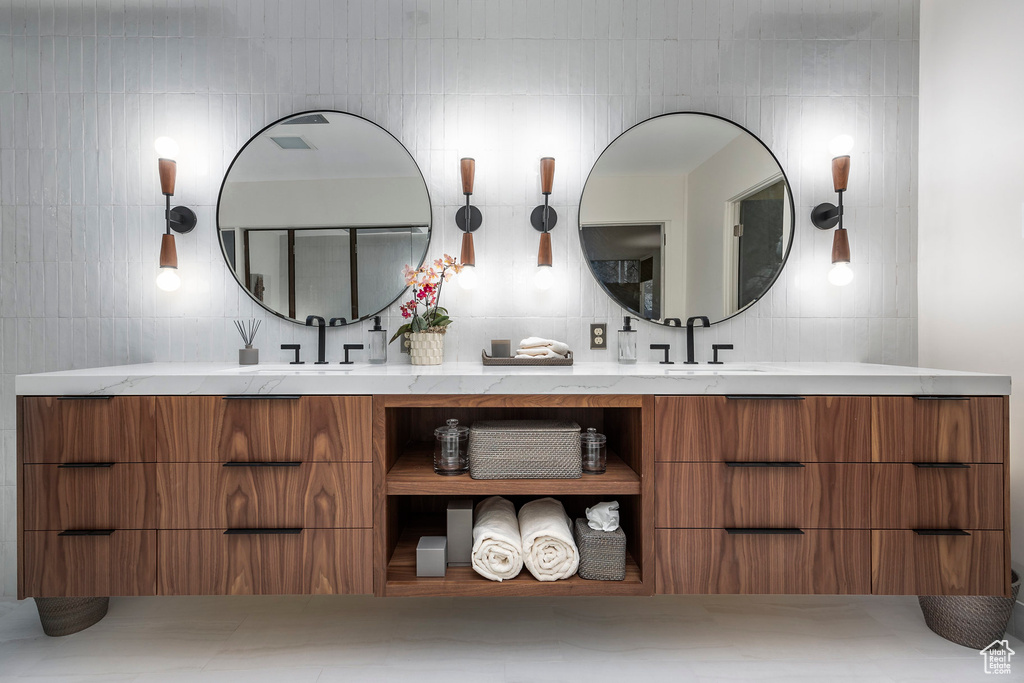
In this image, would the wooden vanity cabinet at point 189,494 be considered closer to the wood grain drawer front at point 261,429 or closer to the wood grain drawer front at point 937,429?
the wood grain drawer front at point 261,429

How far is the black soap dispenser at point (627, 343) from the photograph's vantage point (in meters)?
1.95

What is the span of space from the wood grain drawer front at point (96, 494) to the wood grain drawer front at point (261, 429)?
4.2 inches

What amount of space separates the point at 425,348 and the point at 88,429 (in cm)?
102

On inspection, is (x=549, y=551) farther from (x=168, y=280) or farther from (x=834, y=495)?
(x=168, y=280)

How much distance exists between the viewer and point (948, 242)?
1.92m

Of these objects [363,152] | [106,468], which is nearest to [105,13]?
[363,152]

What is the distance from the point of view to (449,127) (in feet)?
6.70

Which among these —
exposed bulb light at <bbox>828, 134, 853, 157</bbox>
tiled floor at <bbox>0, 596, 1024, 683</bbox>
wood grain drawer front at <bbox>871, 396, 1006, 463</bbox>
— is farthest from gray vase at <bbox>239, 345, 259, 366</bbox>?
exposed bulb light at <bbox>828, 134, 853, 157</bbox>

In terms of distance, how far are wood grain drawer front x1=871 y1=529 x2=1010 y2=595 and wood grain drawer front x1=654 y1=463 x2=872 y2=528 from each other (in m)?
0.10

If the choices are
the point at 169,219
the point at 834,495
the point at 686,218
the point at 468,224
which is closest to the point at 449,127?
the point at 468,224

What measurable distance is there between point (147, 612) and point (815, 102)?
3203 millimetres

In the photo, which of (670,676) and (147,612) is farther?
(147,612)

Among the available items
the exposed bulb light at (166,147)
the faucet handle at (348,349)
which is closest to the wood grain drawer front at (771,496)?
the faucet handle at (348,349)

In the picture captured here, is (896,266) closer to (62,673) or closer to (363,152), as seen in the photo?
(363,152)
